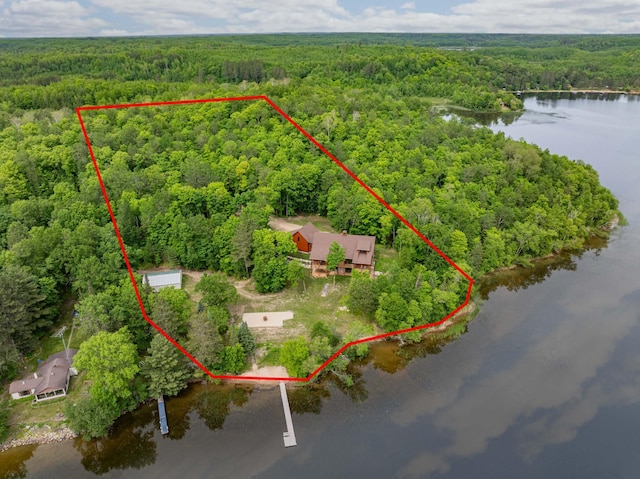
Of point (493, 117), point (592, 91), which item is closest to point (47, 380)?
point (493, 117)

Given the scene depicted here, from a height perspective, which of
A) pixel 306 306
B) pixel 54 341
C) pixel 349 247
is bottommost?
pixel 54 341

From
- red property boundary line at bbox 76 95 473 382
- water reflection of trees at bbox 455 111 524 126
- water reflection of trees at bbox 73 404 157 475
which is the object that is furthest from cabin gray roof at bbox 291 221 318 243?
water reflection of trees at bbox 455 111 524 126

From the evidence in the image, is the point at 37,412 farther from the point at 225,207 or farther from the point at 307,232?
the point at 307,232

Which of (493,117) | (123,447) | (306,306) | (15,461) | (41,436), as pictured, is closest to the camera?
(15,461)

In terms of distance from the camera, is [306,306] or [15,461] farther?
[306,306]

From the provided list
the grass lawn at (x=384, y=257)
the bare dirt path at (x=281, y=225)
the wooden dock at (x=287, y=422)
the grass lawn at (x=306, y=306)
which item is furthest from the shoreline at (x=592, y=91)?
the wooden dock at (x=287, y=422)

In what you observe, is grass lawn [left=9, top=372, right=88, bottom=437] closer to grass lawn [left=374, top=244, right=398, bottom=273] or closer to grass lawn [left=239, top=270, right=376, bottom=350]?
grass lawn [left=239, top=270, right=376, bottom=350]

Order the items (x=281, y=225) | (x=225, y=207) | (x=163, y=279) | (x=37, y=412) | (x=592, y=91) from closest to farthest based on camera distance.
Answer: (x=37, y=412)
(x=163, y=279)
(x=225, y=207)
(x=281, y=225)
(x=592, y=91)

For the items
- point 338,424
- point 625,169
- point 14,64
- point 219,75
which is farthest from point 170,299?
point 14,64
